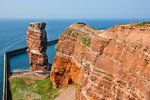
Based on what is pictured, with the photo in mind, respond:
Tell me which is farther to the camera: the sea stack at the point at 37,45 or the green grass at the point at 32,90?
the sea stack at the point at 37,45

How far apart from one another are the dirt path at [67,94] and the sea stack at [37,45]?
58.1 feet

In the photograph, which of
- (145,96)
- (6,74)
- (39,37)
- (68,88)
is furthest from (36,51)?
(145,96)

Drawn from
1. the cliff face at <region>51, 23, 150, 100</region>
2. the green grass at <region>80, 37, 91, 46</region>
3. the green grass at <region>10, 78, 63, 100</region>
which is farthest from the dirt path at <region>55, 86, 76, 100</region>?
the cliff face at <region>51, 23, 150, 100</region>

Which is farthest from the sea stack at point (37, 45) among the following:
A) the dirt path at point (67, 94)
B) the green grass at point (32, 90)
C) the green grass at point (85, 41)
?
the green grass at point (85, 41)

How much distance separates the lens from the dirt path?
4506 centimetres

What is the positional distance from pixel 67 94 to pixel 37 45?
2009cm

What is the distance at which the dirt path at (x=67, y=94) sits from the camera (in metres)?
45.1

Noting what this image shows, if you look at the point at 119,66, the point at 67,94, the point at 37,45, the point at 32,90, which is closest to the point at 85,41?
the point at 67,94

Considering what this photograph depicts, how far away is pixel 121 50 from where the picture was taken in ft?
81.8

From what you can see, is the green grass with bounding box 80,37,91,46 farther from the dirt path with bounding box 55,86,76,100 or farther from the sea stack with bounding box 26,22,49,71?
the sea stack with bounding box 26,22,49,71

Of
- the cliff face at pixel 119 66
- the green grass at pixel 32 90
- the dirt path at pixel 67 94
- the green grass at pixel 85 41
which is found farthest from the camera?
the green grass at pixel 32 90

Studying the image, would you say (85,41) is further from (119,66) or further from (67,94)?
(119,66)

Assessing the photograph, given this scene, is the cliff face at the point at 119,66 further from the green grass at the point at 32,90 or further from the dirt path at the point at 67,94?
the green grass at the point at 32,90

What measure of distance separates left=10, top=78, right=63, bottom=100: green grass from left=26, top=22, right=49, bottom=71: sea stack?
7.18 m
